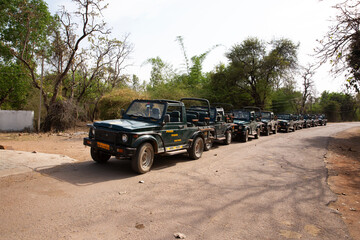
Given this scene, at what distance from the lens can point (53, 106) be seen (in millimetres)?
17391

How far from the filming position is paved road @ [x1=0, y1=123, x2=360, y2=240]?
139 inches

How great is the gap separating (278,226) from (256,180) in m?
2.67

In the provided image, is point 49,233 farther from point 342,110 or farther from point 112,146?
point 342,110

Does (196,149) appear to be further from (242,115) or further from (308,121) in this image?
(308,121)

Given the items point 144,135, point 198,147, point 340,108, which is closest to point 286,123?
point 198,147

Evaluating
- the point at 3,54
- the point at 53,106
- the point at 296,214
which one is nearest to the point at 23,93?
the point at 3,54

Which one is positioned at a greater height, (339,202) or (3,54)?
(3,54)

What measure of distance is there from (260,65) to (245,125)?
18761 mm

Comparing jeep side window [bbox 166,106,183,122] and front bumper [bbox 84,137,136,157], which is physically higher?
jeep side window [bbox 166,106,183,122]

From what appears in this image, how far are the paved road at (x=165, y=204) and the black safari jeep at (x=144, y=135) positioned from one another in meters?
0.58

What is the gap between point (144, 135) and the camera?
21.4ft

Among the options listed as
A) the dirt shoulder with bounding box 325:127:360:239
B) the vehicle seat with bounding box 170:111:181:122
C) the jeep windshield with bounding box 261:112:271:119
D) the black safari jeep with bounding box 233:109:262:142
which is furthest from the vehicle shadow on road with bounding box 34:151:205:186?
the jeep windshield with bounding box 261:112:271:119

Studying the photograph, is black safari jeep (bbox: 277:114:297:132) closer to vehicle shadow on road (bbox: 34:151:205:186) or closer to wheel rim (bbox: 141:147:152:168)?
vehicle shadow on road (bbox: 34:151:205:186)

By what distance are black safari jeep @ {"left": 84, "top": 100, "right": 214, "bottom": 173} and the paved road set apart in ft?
1.89
